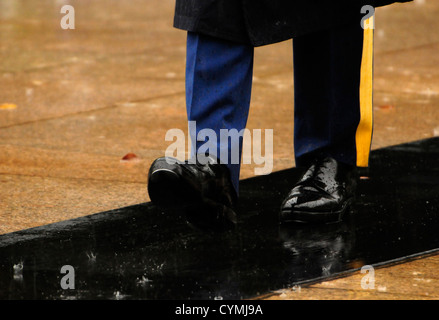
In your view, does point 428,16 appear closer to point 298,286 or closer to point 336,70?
point 336,70

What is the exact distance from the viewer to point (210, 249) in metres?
3.42

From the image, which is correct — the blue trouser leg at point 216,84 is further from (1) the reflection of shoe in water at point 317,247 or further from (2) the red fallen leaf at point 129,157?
(2) the red fallen leaf at point 129,157

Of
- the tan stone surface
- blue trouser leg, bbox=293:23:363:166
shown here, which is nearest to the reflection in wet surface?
the tan stone surface

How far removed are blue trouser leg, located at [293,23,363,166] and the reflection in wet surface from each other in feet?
0.90

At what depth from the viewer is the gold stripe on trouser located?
12.6ft

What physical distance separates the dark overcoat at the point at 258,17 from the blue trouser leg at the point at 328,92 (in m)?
0.14

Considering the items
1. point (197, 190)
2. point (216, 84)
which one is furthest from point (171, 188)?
point (216, 84)

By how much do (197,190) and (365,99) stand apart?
3.06ft

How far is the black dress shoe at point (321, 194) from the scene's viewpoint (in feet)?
12.3

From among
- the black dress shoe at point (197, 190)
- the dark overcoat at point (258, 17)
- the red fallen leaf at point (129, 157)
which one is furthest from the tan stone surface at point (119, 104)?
the dark overcoat at point (258, 17)

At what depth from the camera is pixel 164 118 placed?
229 inches

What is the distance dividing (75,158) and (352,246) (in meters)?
1.89

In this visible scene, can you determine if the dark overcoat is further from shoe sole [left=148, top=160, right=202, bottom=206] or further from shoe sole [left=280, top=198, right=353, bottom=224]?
shoe sole [left=280, top=198, right=353, bottom=224]

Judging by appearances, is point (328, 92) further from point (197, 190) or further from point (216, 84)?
point (197, 190)
